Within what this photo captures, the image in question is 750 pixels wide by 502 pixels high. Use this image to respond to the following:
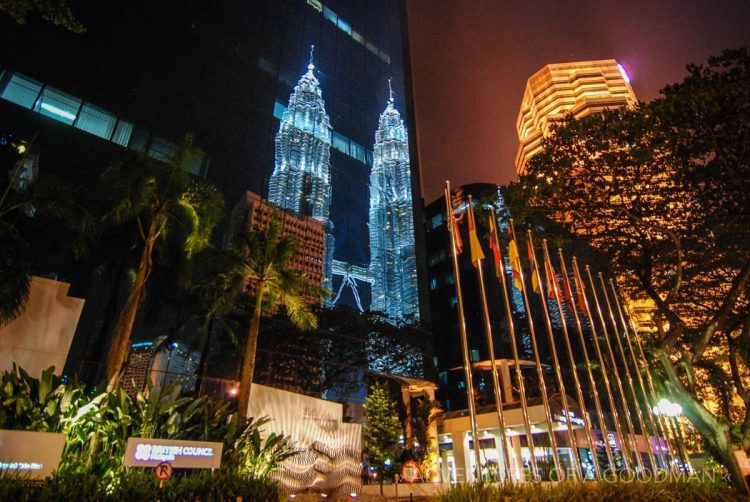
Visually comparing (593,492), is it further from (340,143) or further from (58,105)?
(340,143)

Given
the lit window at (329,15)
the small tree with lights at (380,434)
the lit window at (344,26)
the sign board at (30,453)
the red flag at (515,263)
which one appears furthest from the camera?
the lit window at (344,26)

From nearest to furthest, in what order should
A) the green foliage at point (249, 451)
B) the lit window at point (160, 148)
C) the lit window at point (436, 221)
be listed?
the green foliage at point (249, 451), the lit window at point (160, 148), the lit window at point (436, 221)

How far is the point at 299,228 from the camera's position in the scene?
28.5 m

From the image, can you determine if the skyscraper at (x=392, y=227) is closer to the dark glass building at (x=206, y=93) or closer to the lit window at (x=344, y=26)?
the dark glass building at (x=206, y=93)

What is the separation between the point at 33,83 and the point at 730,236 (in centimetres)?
3441

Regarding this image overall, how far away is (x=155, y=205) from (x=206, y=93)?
666 inches

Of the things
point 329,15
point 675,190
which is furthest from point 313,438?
point 329,15

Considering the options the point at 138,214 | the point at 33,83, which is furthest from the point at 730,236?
the point at 33,83

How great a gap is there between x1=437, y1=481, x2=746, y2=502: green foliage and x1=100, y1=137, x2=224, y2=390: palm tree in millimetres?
11097

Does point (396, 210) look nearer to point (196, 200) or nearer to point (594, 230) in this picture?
point (594, 230)

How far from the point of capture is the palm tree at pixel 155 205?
572 inches

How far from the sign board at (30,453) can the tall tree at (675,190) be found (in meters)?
16.7

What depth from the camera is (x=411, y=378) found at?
29.3 m

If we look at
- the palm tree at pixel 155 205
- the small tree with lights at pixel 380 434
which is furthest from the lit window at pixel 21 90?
the small tree with lights at pixel 380 434
